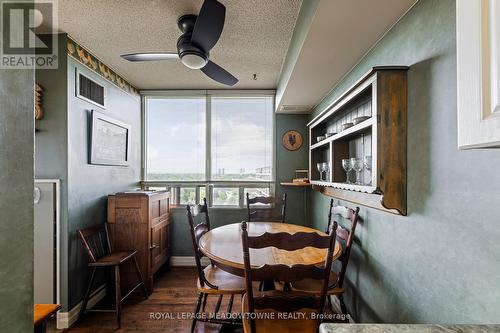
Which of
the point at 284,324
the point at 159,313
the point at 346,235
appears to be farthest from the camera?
the point at 159,313

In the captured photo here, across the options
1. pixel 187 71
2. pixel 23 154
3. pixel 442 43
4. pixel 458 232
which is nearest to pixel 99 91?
pixel 187 71

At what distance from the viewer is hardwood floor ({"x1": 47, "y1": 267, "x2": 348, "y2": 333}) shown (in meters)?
2.11

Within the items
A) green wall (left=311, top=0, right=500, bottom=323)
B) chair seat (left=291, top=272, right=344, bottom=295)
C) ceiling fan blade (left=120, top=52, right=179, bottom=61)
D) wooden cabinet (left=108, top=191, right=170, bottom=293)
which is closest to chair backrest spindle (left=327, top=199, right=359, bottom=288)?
chair seat (left=291, top=272, right=344, bottom=295)

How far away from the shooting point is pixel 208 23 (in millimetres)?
1561

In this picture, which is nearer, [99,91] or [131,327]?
[131,327]

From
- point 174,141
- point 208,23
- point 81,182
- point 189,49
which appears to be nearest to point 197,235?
point 81,182

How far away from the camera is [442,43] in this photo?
1076 mm

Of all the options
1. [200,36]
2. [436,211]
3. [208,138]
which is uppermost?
[200,36]

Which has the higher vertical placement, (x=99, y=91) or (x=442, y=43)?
(x=99, y=91)

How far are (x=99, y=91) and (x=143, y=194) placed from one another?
1.23 m

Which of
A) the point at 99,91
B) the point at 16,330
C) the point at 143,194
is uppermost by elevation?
the point at 99,91

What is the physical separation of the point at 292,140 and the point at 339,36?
2024mm

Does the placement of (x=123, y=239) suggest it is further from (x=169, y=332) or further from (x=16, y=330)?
(x=16, y=330)

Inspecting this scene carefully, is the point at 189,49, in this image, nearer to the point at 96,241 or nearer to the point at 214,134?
the point at 214,134
